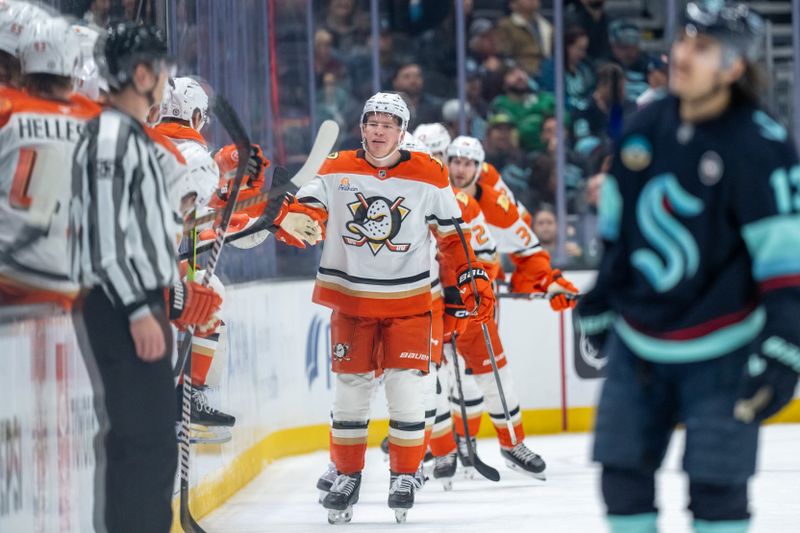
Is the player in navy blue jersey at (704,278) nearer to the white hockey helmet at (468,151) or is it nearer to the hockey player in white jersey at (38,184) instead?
the hockey player in white jersey at (38,184)

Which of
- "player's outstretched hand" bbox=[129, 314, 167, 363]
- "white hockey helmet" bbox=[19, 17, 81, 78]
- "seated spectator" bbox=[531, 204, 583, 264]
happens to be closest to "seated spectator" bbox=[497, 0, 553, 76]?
"seated spectator" bbox=[531, 204, 583, 264]

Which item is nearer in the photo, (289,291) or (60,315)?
(60,315)

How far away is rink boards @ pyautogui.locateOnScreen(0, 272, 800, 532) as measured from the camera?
2.74m

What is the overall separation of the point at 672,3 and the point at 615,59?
1.91 feet

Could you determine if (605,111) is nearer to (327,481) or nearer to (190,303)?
(327,481)

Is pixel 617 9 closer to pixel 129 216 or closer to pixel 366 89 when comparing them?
pixel 366 89

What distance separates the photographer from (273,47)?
6.82 metres

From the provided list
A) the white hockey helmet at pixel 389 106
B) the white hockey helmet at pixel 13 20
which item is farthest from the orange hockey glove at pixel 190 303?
the white hockey helmet at pixel 389 106

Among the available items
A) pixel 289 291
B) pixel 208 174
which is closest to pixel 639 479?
pixel 208 174

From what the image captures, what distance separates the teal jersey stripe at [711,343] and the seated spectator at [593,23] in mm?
6037

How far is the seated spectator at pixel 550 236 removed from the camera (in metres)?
7.37

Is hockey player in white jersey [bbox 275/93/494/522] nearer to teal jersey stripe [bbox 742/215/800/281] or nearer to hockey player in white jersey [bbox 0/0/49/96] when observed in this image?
hockey player in white jersey [bbox 0/0/49/96]

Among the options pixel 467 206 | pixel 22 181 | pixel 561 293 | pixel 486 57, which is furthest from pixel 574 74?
pixel 22 181

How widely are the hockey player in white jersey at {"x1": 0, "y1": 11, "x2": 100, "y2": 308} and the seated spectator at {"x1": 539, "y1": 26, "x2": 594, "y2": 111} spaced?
541 cm
